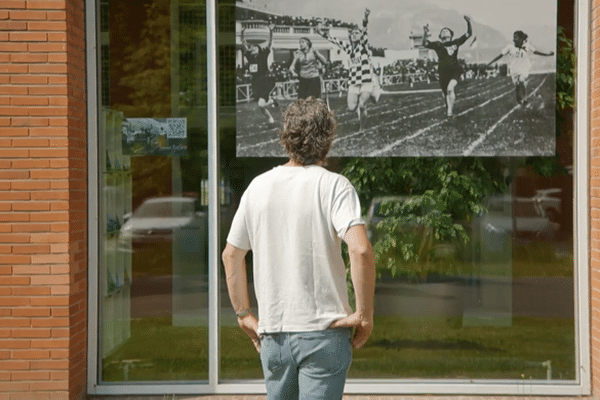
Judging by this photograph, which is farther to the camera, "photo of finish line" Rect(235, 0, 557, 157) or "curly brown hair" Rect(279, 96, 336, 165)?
"photo of finish line" Rect(235, 0, 557, 157)

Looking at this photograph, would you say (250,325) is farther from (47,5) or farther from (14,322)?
(47,5)

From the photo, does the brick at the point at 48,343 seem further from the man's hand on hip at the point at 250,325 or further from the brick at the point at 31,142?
the man's hand on hip at the point at 250,325

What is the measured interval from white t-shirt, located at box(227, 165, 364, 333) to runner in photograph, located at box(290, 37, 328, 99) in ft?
8.91

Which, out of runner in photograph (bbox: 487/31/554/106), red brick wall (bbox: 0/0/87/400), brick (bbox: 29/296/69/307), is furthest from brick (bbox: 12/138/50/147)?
runner in photograph (bbox: 487/31/554/106)

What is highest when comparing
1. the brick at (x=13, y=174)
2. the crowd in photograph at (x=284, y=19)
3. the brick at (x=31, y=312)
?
the crowd in photograph at (x=284, y=19)

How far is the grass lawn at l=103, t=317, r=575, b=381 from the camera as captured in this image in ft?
18.5

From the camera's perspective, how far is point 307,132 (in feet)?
9.57

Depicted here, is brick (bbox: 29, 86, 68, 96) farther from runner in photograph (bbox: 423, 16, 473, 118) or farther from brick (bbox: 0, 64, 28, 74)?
runner in photograph (bbox: 423, 16, 473, 118)

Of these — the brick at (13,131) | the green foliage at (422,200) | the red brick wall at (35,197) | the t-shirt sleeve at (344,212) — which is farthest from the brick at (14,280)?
the t-shirt sleeve at (344,212)

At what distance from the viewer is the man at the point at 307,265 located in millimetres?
2840

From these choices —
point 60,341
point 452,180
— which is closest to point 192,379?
point 60,341

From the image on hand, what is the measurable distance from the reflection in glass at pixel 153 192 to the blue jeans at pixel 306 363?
278cm

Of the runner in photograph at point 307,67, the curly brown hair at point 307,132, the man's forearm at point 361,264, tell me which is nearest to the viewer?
the man's forearm at point 361,264

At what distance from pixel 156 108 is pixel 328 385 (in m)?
3.39
